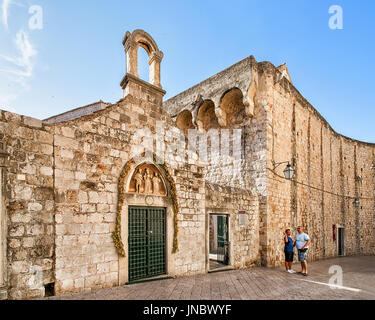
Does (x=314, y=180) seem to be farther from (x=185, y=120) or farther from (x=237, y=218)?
(x=185, y=120)

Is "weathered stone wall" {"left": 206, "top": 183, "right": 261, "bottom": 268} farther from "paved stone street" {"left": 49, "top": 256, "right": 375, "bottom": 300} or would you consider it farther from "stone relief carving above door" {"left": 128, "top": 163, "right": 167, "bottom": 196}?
"stone relief carving above door" {"left": 128, "top": 163, "right": 167, "bottom": 196}

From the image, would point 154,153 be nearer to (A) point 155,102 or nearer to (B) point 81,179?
(A) point 155,102

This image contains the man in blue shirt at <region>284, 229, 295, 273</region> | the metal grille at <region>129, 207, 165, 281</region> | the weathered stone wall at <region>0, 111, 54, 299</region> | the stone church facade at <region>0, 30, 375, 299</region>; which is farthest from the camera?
the man in blue shirt at <region>284, 229, 295, 273</region>

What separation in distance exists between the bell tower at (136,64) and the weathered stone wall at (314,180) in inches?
202

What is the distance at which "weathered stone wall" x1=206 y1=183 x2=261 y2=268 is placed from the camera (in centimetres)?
810

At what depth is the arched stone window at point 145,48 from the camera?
6.39m

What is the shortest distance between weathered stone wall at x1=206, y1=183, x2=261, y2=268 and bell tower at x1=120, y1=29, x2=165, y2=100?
340 cm

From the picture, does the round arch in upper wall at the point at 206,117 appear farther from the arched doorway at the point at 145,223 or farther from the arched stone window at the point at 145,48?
the arched doorway at the point at 145,223

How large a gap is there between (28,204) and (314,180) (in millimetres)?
13344

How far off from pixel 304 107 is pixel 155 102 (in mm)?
9455

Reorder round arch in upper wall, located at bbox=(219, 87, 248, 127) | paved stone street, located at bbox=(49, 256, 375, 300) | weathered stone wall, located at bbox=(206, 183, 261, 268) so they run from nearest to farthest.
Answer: paved stone street, located at bbox=(49, 256, 375, 300) < weathered stone wall, located at bbox=(206, 183, 261, 268) < round arch in upper wall, located at bbox=(219, 87, 248, 127)

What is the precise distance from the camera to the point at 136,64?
21.4ft

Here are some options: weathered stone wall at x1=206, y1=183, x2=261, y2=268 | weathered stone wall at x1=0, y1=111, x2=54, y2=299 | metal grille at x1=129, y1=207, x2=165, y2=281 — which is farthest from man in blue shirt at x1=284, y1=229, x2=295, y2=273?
weathered stone wall at x1=0, y1=111, x2=54, y2=299
